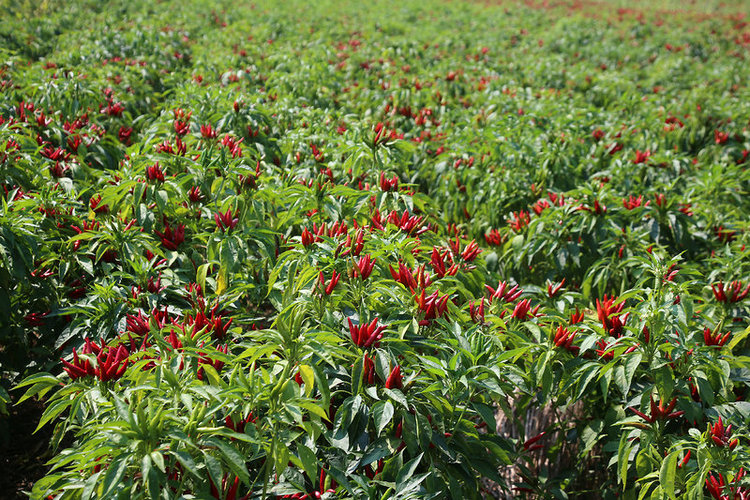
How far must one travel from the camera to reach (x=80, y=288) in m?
2.39

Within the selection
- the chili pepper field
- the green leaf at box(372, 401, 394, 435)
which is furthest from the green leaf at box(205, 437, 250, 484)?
the green leaf at box(372, 401, 394, 435)

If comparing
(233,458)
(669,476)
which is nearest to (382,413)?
(233,458)

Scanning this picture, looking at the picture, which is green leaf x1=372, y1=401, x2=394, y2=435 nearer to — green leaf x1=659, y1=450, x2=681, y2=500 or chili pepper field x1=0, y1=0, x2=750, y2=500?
chili pepper field x1=0, y1=0, x2=750, y2=500

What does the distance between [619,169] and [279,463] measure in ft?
11.6

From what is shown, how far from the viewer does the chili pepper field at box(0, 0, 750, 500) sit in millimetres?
1615

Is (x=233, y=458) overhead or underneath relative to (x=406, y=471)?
overhead

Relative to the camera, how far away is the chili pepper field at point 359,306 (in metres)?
1.62

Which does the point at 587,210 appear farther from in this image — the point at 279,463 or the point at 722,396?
the point at 279,463

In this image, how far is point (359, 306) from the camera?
6.63ft

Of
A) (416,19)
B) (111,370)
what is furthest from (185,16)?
(111,370)

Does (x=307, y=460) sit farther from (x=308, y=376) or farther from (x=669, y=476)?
(x=669, y=476)

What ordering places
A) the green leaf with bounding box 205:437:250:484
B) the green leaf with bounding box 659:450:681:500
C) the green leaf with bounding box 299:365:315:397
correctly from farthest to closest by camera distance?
the green leaf with bounding box 659:450:681:500, the green leaf with bounding box 299:365:315:397, the green leaf with bounding box 205:437:250:484

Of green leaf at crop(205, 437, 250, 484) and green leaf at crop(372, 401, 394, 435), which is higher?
green leaf at crop(205, 437, 250, 484)

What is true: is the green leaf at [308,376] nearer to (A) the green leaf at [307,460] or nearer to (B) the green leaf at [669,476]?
(A) the green leaf at [307,460]
